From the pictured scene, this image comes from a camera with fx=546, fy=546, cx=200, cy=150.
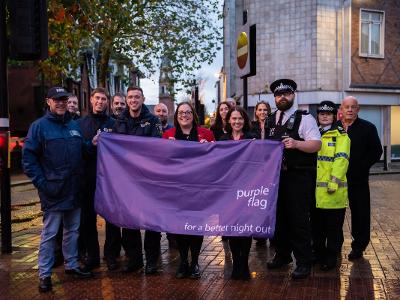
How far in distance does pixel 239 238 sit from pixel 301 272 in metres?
0.79

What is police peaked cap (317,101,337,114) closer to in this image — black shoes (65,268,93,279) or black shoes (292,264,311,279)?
black shoes (292,264,311,279)

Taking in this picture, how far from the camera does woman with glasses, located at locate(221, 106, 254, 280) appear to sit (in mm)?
6168

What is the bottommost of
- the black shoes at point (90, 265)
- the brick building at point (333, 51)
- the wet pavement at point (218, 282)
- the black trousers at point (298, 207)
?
the wet pavement at point (218, 282)

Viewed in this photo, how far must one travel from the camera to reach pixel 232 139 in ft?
21.4

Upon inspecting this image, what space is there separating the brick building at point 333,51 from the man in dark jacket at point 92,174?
753 inches

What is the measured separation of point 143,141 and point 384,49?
22941 millimetres

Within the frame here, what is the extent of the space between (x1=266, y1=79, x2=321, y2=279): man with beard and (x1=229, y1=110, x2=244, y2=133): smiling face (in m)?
0.38

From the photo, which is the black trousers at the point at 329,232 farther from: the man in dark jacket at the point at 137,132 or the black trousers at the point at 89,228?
the black trousers at the point at 89,228

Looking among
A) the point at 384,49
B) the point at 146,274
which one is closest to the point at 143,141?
the point at 146,274

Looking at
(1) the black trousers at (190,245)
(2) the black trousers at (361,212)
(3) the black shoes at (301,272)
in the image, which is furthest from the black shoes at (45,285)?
(2) the black trousers at (361,212)

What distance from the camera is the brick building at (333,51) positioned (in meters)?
24.9

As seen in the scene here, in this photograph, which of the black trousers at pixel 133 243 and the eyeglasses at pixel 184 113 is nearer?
the eyeglasses at pixel 184 113

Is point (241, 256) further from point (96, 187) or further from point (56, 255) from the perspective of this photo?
point (56, 255)

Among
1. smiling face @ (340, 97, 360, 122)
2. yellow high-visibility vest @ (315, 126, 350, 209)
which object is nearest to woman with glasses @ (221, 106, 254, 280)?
yellow high-visibility vest @ (315, 126, 350, 209)
